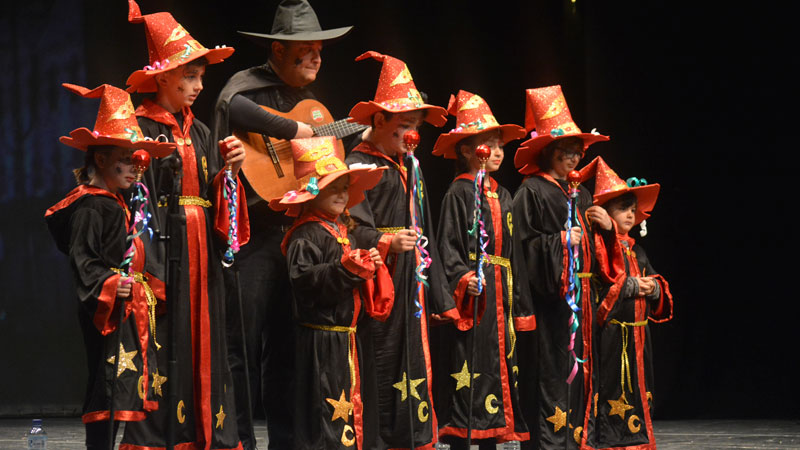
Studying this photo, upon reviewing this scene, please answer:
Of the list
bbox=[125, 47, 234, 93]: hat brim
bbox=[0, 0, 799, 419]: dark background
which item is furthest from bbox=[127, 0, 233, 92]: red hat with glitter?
bbox=[0, 0, 799, 419]: dark background

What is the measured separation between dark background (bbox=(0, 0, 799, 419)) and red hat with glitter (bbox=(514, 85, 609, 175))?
1688 millimetres

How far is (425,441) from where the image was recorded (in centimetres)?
396

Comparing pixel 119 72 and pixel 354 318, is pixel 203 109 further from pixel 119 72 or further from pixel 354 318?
pixel 354 318

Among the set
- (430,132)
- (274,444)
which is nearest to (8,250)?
(430,132)

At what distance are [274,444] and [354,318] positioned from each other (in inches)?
25.5

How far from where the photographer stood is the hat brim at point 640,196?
4.87 meters

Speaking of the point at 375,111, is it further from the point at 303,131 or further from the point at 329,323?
the point at 329,323

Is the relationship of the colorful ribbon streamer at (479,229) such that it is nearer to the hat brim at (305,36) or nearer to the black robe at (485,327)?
the black robe at (485,327)

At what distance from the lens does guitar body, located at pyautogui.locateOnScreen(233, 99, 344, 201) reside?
13.7 ft

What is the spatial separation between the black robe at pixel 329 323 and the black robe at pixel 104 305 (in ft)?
1.67

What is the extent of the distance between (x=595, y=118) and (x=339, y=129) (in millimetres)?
2692

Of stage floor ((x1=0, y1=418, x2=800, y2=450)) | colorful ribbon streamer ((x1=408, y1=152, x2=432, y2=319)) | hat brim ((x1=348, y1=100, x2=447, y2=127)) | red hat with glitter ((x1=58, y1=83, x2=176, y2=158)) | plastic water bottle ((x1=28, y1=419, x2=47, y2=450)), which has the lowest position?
stage floor ((x1=0, y1=418, x2=800, y2=450))

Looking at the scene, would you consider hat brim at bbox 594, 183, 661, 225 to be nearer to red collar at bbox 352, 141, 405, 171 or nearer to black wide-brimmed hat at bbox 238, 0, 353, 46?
red collar at bbox 352, 141, 405, 171

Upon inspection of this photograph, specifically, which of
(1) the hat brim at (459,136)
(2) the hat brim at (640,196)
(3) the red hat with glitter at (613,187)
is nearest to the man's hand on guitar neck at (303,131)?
(1) the hat brim at (459,136)
